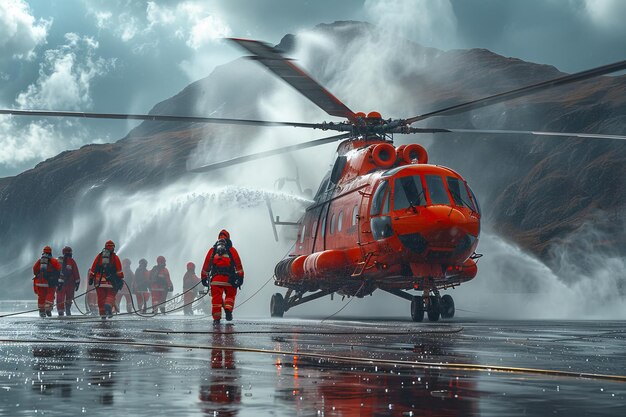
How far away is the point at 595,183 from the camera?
6097 inches

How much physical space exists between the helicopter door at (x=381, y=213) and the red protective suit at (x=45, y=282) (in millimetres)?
10471

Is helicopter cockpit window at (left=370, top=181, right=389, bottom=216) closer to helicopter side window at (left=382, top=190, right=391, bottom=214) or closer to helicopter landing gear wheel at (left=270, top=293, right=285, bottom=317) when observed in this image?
helicopter side window at (left=382, top=190, right=391, bottom=214)

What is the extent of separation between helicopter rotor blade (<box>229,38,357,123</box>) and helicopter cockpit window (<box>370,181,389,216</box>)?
6.70 ft

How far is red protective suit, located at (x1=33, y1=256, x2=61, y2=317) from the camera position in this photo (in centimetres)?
2561

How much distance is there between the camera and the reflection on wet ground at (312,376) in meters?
5.59

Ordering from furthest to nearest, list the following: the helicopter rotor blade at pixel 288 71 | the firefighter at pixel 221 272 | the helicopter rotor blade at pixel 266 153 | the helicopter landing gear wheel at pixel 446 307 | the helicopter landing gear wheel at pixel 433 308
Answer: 1. the helicopter rotor blade at pixel 266 153
2. the helicopter landing gear wheel at pixel 446 307
3. the helicopter landing gear wheel at pixel 433 308
4. the firefighter at pixel 221 272
5. the helicopter rotor blade at pixel 288 71

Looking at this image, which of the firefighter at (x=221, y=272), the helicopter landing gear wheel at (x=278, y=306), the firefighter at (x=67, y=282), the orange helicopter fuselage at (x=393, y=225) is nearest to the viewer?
the firefighter at (x=221, y=272)

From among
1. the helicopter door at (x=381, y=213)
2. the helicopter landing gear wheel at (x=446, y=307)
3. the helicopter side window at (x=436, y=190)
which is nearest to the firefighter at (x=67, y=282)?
the helicopter door at (x=381, y=213)

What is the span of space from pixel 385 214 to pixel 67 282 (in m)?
12.4

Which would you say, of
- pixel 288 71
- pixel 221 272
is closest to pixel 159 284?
pixel 221 272

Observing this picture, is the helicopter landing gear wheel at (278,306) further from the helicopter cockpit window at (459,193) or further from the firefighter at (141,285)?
the firefighter at (141,285)

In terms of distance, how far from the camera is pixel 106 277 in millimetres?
23172

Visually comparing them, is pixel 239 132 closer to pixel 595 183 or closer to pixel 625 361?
pixel 595 183

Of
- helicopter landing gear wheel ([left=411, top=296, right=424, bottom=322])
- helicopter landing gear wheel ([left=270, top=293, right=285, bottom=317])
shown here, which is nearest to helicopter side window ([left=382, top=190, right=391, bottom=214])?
helicopter landing gear wheel ([left=411, top=296, right=424, bottom=322])
